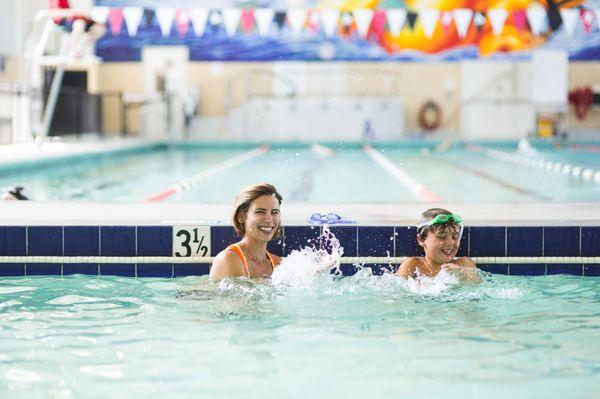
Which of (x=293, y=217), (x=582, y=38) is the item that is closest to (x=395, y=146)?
(x=582, y=38)

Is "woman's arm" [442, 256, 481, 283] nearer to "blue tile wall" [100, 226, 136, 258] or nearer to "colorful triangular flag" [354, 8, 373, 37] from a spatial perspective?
"blue tile wall" [100, 226, 136, 258]

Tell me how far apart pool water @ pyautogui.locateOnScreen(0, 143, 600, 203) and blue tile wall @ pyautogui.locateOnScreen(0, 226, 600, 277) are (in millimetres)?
2190

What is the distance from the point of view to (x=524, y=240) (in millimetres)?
4270

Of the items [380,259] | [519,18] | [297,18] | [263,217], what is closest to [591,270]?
[380,259]

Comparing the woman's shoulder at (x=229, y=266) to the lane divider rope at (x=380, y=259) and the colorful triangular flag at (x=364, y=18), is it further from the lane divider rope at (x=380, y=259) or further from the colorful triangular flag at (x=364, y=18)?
the colorful triangular flag at (x=364, y=18)

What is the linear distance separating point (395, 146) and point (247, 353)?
555 inches

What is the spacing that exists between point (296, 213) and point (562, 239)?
123 cm

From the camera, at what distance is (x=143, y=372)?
2828mm

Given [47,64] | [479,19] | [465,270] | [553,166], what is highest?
[479,19]

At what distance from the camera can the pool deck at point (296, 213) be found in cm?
428

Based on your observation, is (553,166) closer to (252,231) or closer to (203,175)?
(203,175)

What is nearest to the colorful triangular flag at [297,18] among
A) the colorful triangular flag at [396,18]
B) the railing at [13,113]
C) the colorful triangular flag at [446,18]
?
the colorful triangular flag at [396,18]

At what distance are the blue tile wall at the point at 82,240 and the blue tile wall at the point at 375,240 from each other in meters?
1.19

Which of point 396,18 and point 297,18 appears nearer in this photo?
point 297,18
